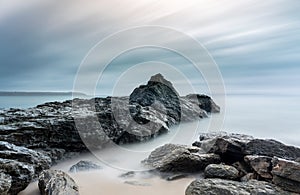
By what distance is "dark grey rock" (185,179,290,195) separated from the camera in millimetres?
4031

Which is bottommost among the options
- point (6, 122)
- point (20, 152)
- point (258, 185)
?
point (258, 185)

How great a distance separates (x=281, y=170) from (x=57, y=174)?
153 inches

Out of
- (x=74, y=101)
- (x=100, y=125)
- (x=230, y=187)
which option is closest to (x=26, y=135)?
(x=100, y=125)

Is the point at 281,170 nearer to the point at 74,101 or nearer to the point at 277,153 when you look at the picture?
the point at 277,153

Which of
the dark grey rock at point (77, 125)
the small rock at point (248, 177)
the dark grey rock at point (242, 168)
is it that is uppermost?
the dark grey rock at point (77, 125)

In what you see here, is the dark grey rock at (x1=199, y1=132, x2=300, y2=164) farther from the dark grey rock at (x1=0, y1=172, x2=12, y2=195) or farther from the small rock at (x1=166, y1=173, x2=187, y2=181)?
the dark grey rock at (x1=0, y1=172, x2=12, y2=195)

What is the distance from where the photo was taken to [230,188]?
13.5 ft

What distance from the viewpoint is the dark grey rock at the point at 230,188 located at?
403 centimetres

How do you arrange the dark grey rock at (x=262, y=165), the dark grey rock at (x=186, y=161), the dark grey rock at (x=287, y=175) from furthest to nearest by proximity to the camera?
the dark grey rock at (x=186, y=161) < the dark grey rock at (x=262, y=165) < the dark grey rock at (x=287, y=175)

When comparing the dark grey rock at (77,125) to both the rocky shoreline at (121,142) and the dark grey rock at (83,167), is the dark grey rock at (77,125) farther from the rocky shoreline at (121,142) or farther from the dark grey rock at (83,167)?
the dark grey rock at (83,167)

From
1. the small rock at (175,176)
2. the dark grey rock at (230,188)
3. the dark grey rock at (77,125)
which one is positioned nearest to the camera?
the dark grey rock at (230,188)

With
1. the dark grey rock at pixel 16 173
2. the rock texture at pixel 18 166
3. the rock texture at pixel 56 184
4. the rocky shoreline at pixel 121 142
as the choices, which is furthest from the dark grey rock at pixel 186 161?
the dark grey rock at pixel 16 173

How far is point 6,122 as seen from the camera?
7.30 meters

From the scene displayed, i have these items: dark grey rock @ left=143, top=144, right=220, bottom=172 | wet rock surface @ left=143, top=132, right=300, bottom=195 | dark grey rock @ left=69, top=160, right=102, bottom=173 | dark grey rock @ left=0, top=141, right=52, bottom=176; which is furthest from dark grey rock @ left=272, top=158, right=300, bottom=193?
dark grey rock @ left=0, top=141, right=52, bottom=176
